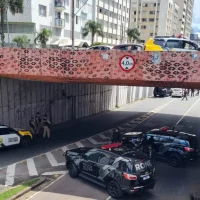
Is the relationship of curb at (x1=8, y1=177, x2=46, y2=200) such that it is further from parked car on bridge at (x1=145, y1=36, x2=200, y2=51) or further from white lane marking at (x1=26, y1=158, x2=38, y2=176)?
parked car on bridge at (x1=145, y1=36, x2=200, y2=51)

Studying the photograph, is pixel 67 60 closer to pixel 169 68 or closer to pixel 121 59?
pixel 121 59

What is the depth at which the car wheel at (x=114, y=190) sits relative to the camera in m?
11.5

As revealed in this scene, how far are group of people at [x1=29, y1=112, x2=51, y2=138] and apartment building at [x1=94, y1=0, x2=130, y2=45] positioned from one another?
152ft

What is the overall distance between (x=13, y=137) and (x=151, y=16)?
98503 mm

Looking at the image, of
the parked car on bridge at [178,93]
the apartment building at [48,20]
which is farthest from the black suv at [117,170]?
the parked car on bridge at [178,93]

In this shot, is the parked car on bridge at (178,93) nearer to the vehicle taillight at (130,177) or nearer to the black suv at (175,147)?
the black suv at (175,147)

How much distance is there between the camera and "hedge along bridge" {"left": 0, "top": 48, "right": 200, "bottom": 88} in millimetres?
13641

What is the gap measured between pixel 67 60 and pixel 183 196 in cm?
896

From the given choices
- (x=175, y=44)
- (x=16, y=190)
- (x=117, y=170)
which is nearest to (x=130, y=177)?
(x=117, y=170)

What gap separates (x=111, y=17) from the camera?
7412 centimetres

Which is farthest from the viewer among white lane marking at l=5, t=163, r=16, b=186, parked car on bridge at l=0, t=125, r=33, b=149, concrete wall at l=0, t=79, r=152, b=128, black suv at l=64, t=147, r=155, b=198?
concrete wall at l=0, t=79, r=152, b=128

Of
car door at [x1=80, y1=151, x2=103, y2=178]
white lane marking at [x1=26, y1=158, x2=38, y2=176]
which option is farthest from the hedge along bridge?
white lane marking at [x1=26, y1=158, x2=38, y2=176]

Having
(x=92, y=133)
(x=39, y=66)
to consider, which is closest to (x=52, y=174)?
(x=39, y=66)

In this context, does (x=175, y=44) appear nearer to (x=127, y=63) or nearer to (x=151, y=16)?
(x=127, y=63)
